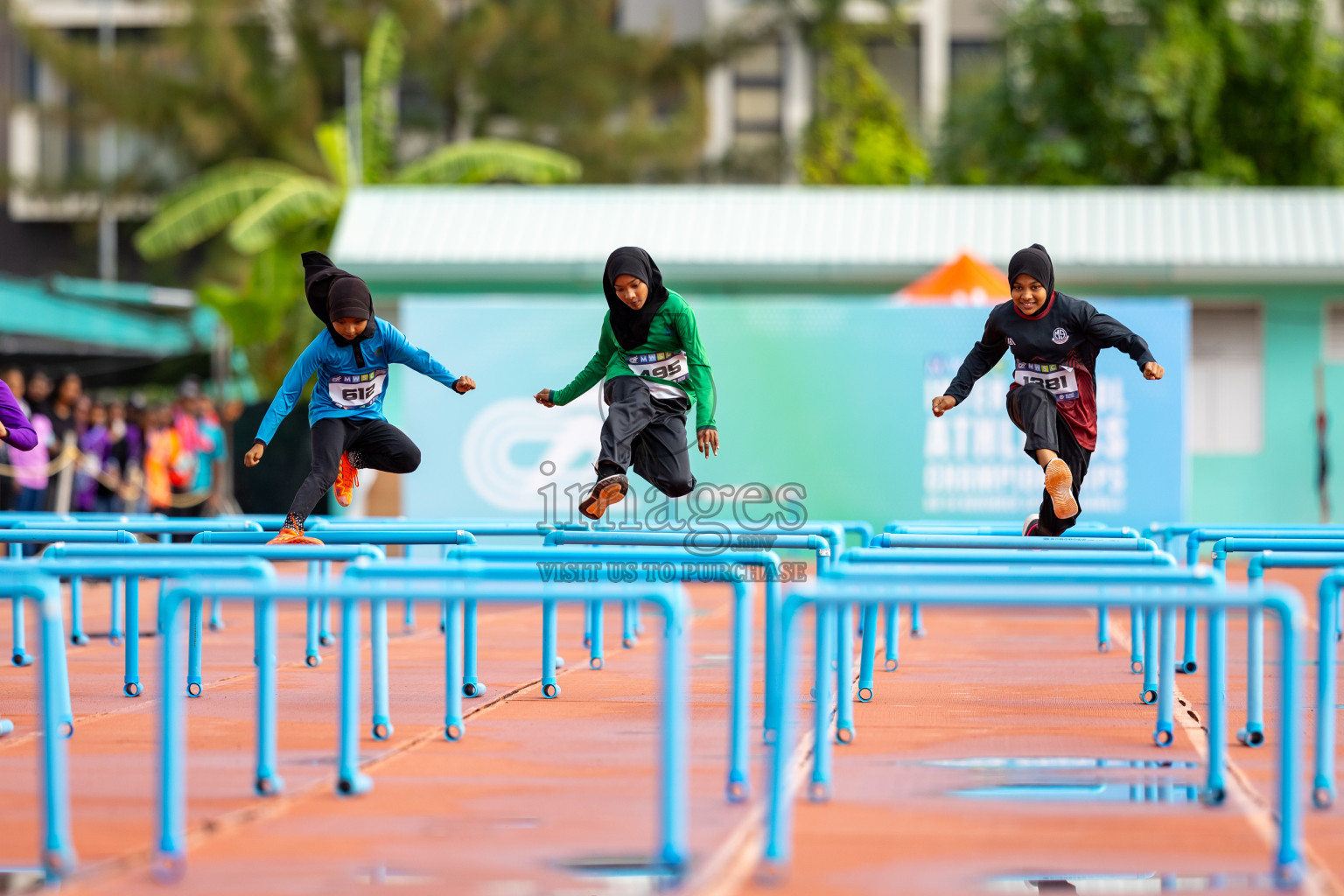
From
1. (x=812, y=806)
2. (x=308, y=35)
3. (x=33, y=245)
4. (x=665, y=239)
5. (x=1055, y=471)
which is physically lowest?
(x=812, y=806)

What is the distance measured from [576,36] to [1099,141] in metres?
13.8

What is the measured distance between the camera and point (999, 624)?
461 inches

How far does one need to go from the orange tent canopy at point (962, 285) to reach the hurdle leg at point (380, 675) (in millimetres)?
10309

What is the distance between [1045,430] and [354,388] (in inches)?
140

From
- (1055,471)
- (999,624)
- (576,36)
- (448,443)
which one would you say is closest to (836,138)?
(576,36)

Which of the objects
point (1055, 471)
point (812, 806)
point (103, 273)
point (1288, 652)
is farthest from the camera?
point (103, 273)

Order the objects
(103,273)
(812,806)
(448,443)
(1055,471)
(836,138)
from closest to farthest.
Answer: (812,806), (1055,471), (448,443), (836,138), (103,273)

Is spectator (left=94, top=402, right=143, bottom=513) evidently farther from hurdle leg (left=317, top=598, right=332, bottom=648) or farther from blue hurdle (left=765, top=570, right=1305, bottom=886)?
blue hurdle (left=765, top=570, right=1305, bottom=886)

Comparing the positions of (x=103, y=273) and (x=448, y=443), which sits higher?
(x=103, y=273)

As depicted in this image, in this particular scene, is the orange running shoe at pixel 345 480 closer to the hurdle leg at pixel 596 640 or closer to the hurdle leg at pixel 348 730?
the hurdle leg at pixel 596 640

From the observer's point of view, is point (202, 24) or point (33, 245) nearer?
point (202, 24)

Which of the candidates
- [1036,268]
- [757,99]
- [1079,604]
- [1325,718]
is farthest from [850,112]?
[1079,604]

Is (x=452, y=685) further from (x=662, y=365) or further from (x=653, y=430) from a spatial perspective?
(x=662, y=365)

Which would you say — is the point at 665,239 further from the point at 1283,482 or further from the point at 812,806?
the point at 812,806
